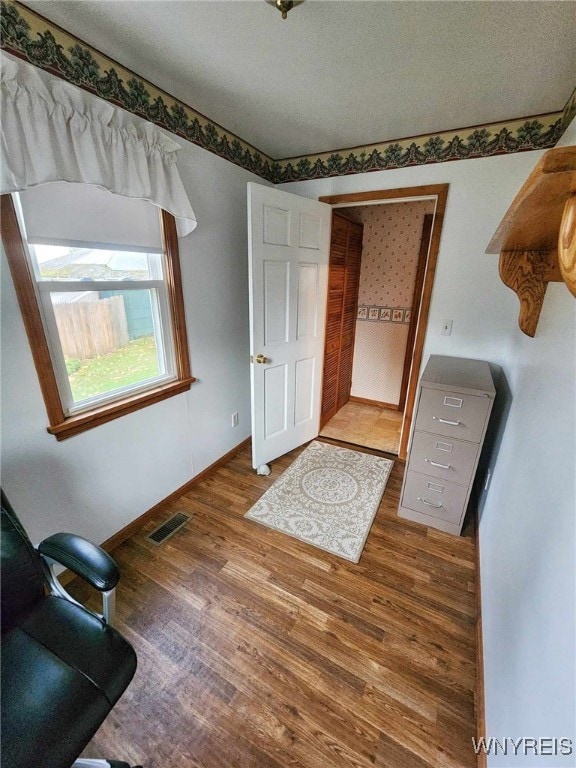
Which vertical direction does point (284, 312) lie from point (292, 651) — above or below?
above

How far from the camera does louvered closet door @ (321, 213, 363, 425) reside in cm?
276

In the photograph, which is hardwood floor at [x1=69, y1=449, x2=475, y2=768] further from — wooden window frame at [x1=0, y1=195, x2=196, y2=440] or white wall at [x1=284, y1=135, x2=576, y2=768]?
wooden window frame at [x1=0, y1=195, x2=196, y2=440]

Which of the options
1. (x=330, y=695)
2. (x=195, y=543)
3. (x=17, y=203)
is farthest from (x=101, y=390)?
(x=330, y=695)

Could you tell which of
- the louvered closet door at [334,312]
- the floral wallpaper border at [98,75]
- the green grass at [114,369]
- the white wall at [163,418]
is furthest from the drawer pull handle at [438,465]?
the floral wallpaper border at [98,75]

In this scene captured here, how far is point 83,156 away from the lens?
1.24 meters

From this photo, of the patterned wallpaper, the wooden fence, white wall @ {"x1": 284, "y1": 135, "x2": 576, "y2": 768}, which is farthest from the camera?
the patterned wallpaper

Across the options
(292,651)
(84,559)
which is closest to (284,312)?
(84,559)

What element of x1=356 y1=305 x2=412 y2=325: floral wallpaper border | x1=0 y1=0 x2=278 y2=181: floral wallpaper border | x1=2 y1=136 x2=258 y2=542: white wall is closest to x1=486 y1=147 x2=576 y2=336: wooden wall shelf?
x1=2 y1=136 x2=258 y2=542: white wall

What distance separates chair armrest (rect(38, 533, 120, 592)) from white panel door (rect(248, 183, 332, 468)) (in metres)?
1.38

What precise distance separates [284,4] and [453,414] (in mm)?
1825

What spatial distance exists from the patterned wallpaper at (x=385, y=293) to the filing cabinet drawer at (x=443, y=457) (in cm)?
180

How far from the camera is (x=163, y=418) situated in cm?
191

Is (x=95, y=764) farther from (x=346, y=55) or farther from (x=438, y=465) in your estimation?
(x=346, y=55)

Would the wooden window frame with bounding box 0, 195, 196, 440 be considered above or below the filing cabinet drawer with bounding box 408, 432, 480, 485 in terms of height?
above
